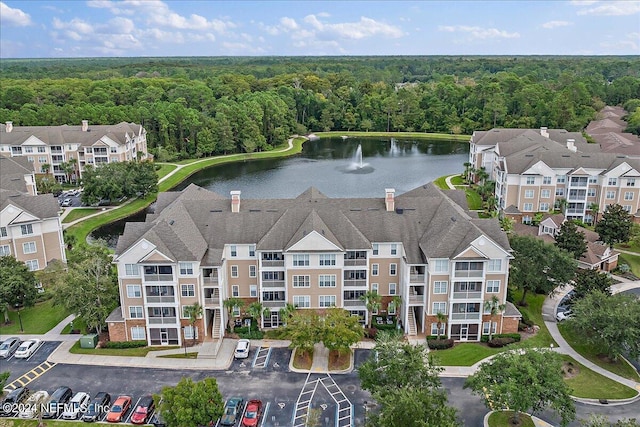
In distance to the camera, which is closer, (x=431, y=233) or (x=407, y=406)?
(x=407, y=406)

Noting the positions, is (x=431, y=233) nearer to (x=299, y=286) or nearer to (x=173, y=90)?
(x=299, y=286)

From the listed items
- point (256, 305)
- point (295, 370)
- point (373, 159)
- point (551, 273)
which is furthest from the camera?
point (373, 159)

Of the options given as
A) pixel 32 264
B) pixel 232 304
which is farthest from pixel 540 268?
pixel 32 264

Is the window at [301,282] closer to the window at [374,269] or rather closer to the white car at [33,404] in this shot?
the window at [374,269]

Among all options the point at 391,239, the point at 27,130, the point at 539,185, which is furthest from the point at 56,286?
the point at 27,130

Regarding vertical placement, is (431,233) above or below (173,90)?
below

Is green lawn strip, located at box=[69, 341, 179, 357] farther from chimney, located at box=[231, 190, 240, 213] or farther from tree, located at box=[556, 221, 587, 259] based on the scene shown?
tree, located at box=[556, 221, 587, 259]
